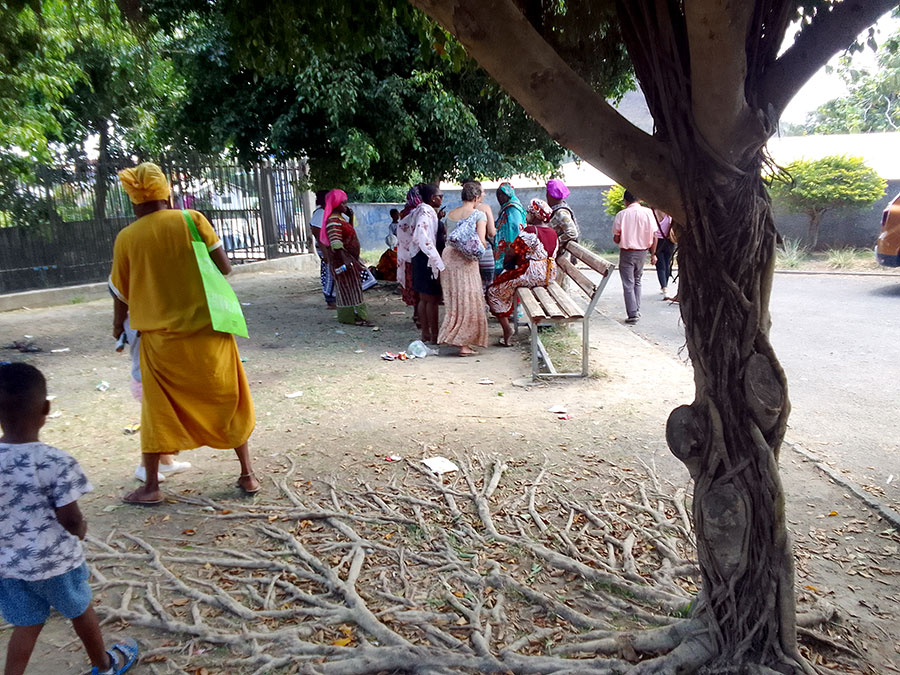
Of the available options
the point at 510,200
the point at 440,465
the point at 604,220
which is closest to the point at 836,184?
the point at 604,220

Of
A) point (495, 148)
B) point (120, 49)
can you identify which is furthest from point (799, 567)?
point (120, 49)

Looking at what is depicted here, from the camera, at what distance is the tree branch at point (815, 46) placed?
1967 millimetres

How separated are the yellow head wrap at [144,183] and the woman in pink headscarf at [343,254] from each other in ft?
16.6

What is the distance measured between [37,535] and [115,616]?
787 mm

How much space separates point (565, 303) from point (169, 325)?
416 cm

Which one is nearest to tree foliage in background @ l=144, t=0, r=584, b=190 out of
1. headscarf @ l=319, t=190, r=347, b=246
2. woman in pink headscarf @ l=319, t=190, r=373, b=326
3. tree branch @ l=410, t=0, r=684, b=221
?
headscarf @ l=319, t=190, r=347, b=246

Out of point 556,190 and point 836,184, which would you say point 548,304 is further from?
point 836,184

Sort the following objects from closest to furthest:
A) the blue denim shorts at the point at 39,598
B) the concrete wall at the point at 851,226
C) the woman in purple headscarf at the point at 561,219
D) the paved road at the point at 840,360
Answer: the blue denim shorts at the point at 39,598
the paved road at the point at 840,360
the woman in purple headscarf at the point at 561,219
the concrete wall at the point at 851,226

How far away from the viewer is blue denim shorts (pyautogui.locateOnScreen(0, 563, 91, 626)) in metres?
2.20

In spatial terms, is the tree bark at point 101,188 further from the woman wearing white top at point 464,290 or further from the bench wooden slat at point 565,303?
the bench wooden slat at point 565,303

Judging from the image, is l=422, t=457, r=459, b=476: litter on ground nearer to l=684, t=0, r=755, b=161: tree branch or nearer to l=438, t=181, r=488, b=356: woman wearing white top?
l=684, t=0, r=755, b=161: tree branch

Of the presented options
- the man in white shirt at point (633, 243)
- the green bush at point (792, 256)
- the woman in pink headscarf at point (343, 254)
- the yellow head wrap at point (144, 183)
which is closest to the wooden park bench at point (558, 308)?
the man in white shirt at point (633, 243)

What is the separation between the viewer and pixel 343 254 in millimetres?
8781

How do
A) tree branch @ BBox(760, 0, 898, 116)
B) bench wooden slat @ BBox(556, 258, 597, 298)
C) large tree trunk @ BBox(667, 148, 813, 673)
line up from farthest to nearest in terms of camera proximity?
1. bench wooden slat @ BBox(556, 258, 597, 298)
2. large tree trunk @ BBox(667, 148, 813, 673)
3. tree branch @ BBox(760, 0, 898, 116)
